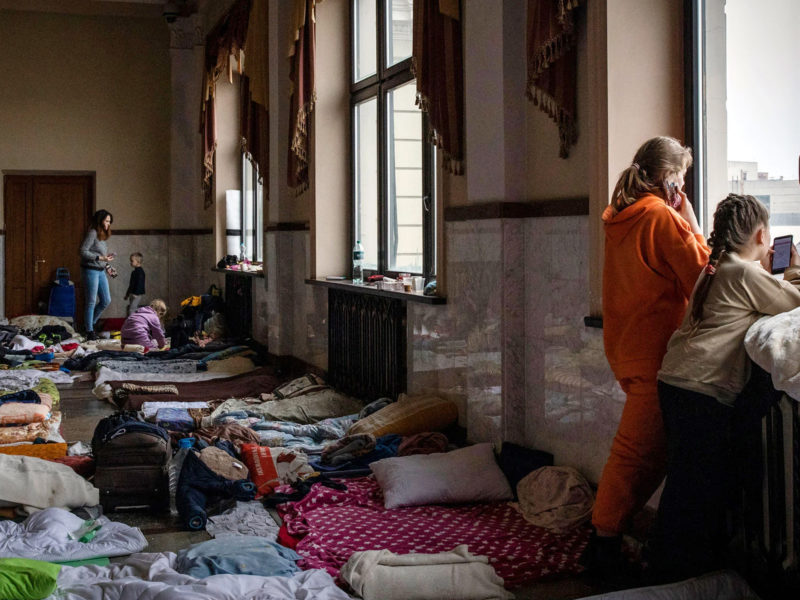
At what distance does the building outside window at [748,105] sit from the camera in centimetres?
363

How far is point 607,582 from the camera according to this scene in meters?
3.51

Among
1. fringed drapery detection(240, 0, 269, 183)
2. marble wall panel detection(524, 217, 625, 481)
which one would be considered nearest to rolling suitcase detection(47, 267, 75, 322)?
fringed drapery detection(240, 0, 269, 183)

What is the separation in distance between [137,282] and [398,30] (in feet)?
23.2

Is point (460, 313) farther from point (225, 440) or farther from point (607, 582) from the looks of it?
point (607, 582)

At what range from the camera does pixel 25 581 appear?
311 centimetres

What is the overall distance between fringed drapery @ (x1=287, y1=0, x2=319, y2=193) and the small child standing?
542 centimetres

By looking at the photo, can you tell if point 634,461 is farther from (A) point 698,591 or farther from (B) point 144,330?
(B) point 144,330

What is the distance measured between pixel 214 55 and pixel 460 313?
290 inches

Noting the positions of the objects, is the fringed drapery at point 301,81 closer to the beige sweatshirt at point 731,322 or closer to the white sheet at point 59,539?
the white sheet at point 59,539

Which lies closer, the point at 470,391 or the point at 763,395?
the point at 763,395

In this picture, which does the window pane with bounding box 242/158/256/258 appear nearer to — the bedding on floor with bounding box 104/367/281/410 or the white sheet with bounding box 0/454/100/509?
the bedding on floor with bounding box 104/367/281/410

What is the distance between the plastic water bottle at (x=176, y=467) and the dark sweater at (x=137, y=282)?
7.59m

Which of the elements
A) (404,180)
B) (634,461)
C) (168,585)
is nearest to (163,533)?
(168,585)

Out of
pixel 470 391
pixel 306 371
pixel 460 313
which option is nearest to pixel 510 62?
pixel 460 313
